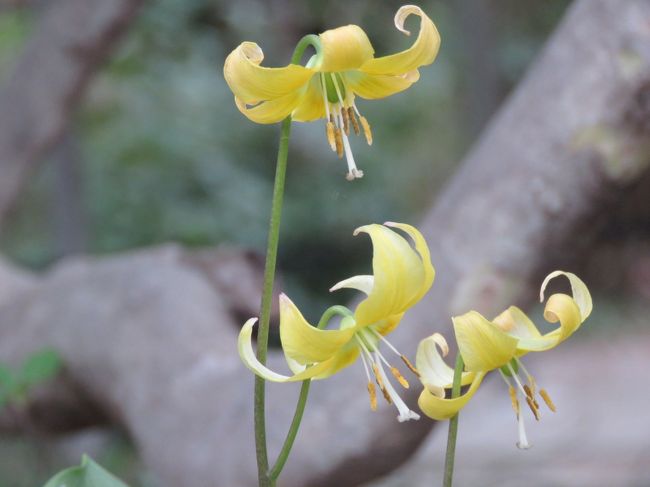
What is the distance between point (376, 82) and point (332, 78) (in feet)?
0.13

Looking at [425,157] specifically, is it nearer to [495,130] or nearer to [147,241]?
[147,241]

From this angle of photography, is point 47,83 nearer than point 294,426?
No

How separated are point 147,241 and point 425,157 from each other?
333cm

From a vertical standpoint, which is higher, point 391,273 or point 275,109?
point 275,109

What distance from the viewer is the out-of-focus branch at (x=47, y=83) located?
3.30 metres

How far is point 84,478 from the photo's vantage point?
860 mm

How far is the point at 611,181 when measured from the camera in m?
1.81

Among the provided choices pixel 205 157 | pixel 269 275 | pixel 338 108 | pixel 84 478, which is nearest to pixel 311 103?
pixel 338 108

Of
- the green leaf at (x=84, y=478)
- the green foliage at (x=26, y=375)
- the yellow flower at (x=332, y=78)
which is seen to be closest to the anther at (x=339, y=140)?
the yellow flower at (x=332, y=78)

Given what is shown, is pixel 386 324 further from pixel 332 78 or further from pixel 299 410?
pixel 332 78

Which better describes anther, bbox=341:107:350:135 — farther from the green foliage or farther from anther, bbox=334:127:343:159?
the green foliage

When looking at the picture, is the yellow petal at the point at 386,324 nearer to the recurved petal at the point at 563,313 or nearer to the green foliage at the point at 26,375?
the recurved petal at the point at 563,313

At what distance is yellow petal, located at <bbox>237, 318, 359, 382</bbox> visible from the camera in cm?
69

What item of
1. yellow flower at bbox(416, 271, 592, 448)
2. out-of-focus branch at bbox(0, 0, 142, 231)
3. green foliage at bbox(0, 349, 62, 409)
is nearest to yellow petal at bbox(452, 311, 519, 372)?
yellow flower at bbox(416, 271, 592, 448)
